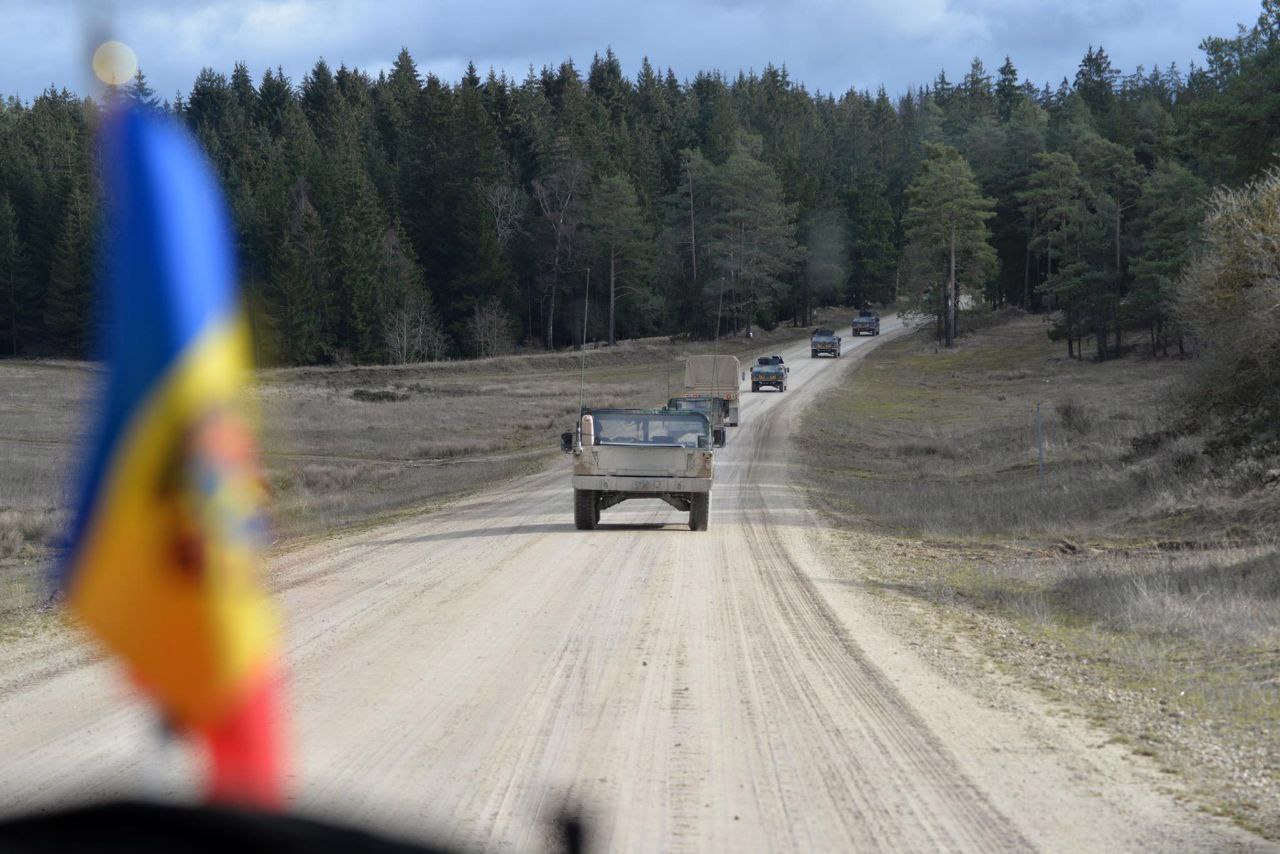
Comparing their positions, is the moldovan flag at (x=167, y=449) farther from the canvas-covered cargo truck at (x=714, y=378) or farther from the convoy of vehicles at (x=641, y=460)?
the canvas-covered cargo truck at (x=714, y=378)

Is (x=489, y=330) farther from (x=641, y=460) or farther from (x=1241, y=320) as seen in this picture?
(x=641, y=460)

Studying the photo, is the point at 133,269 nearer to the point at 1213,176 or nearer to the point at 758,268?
the point at 1213,176

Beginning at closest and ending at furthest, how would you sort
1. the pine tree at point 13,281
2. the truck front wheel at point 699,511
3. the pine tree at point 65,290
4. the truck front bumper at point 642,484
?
the truck front bumper at point 642,484 < the truck front wheel at point 699,511 < the pine tree at point 65,290 < the pine tree at point 13,281

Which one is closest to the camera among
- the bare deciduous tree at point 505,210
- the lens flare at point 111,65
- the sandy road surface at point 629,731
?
the lens flare at point 111,65

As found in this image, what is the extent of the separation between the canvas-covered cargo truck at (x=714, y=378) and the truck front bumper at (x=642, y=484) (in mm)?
30127

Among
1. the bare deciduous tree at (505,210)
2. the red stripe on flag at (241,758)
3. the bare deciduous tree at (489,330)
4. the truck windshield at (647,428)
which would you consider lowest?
the red stripe on flag at (241,758)

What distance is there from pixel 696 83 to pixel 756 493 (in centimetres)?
16028

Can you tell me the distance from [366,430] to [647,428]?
35.8 meters

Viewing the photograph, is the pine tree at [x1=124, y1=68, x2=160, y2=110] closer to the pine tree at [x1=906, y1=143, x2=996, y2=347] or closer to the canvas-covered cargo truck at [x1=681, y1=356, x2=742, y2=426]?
the canvas-covered cargo truck at [x1=681, y1=356, x2=742, y2=426]

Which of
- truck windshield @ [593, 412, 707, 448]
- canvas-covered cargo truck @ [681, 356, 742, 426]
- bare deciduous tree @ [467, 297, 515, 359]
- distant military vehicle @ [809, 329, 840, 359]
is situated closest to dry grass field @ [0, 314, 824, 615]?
truck windshield @ [593, 412, 707, 448]

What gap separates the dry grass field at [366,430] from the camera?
27.3 m

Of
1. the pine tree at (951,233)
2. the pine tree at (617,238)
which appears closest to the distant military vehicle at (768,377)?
the pine tree at (951,233)

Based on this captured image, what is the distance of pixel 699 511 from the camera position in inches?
794

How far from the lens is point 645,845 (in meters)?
5.38
